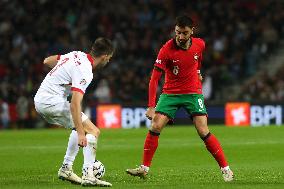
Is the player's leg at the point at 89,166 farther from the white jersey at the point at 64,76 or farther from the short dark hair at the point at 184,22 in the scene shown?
the short dark hair at the point at 184,22

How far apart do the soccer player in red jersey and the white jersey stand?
1241mm

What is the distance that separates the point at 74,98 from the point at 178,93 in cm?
200

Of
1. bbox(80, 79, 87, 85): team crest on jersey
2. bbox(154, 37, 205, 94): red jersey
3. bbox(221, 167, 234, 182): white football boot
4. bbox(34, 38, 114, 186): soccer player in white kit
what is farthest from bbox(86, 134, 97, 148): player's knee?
bbox(221, 167, 234, 182): white football boot

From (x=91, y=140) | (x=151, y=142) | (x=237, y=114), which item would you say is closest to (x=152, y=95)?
(x=151, y=142)

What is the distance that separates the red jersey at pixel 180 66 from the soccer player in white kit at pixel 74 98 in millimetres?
1185

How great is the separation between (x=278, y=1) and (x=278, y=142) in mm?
13008

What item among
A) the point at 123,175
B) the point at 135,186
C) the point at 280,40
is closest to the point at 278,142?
the point at 123,175

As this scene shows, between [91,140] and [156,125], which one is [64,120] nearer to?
[91,140]

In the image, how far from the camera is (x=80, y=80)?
9.99 meters

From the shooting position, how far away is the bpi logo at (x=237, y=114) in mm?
27531

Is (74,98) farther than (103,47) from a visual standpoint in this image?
No

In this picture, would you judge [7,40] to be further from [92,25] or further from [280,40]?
[280,40]

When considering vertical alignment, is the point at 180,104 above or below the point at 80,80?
below

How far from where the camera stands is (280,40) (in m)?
30.5
